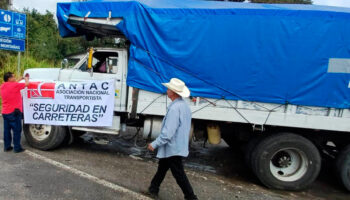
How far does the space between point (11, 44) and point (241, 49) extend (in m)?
8.18

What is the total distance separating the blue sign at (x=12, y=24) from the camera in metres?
8.42

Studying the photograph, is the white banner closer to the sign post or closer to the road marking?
the road marking

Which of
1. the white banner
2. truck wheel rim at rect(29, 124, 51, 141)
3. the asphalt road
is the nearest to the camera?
the asphalt road

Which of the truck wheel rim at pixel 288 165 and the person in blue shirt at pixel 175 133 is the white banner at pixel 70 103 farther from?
the truck wheel rim at pixel 288 165

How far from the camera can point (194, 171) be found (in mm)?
4941

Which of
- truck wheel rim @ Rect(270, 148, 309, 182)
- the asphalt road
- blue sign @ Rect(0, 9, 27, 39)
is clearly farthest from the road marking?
blue sign @ Rect(0, 9, 27, 39)

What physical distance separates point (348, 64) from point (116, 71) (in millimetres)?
4172

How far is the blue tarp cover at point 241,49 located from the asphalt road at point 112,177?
1.57 meters

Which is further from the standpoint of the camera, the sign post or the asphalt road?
the sign post

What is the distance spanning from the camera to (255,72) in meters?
4.29

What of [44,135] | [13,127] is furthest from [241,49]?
[13,127]

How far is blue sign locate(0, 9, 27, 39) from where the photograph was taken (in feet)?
27.6

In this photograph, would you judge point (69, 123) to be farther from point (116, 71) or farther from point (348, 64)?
point (348, 64)

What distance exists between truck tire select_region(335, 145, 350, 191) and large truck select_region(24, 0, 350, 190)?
0.02 m
